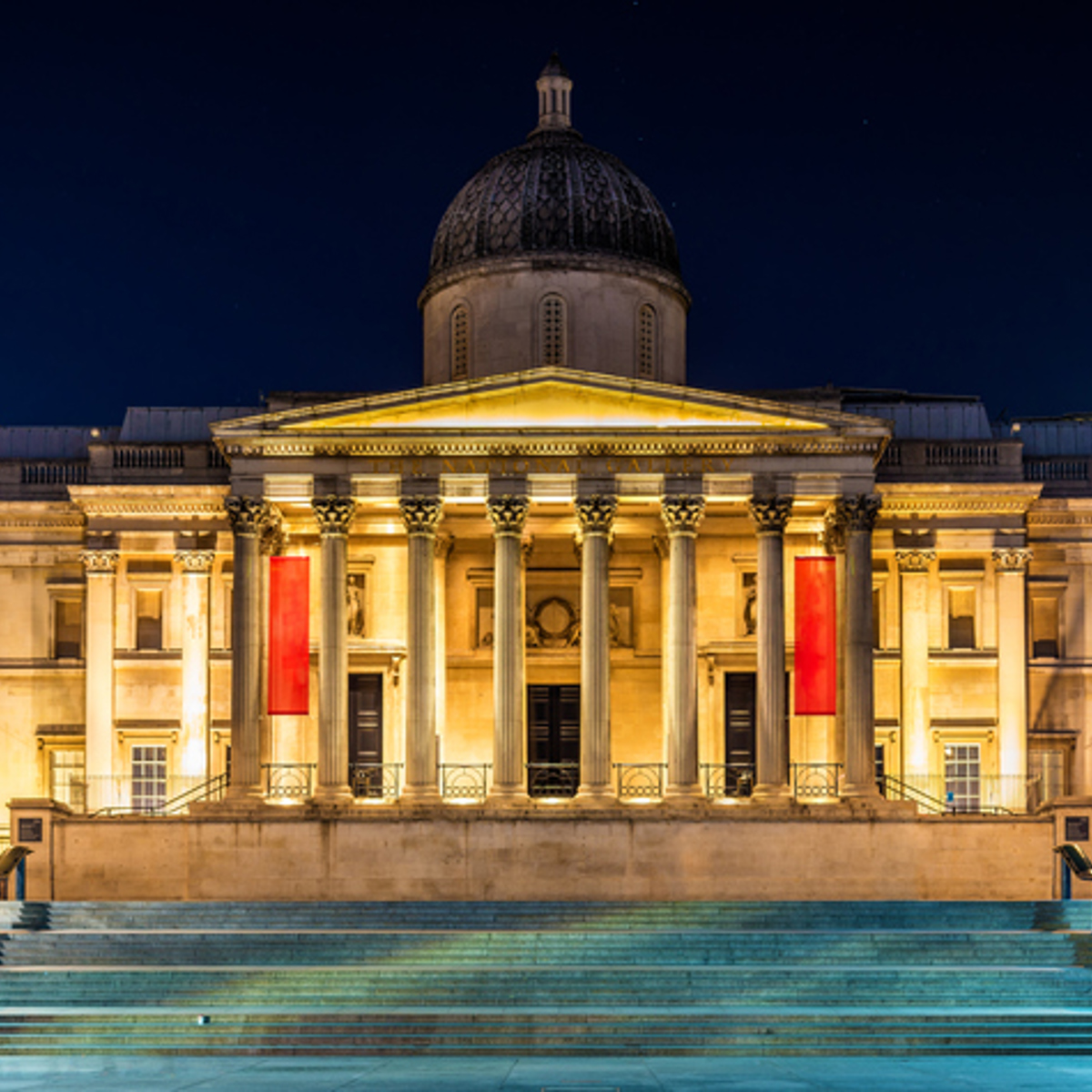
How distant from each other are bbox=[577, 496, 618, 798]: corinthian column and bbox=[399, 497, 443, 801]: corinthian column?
3.54 m

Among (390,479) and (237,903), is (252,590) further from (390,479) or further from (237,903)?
(237,903)

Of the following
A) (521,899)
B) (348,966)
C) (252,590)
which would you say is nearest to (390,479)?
(252,590)

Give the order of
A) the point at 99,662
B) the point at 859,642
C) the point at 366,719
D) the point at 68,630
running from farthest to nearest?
the point at 68,630
the point at 99,662
the point at 366,719
the point at 859,642

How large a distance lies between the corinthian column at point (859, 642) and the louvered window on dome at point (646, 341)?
787 cm

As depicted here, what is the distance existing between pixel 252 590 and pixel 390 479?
14.0 ft

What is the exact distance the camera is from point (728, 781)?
4497 centimetres

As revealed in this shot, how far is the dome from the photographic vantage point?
1820 inches

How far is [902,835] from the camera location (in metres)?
39.2

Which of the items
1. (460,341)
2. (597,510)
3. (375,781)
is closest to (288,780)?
(375,781)

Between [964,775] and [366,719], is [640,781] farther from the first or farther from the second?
[964,775]

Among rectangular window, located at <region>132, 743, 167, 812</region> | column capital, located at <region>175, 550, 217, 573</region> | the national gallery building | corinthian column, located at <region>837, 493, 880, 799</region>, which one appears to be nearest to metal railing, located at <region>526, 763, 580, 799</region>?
the national gallery building

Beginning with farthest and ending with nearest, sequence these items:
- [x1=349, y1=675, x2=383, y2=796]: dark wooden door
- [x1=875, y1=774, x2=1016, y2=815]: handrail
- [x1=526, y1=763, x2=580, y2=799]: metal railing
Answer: [x1=349, y1=675, x2=383, y2=796]: dark wooden door < [x1=526, y1=763, x2=580, y2=799]: metal railing < [x1=875, y1=774, x2=1016, y2=815]: handrail

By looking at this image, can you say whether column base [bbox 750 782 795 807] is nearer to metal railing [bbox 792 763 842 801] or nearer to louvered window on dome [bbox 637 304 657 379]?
metal railing [bbox 792 763 842 801]

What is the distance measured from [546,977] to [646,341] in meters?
20.8
